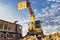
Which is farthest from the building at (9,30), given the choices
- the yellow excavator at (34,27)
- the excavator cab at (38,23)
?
the excavator cab at (38,23)

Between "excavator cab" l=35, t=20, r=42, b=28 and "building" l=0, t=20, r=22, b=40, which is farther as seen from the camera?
"excavator cab" l=35, t=20, r=42, b=28

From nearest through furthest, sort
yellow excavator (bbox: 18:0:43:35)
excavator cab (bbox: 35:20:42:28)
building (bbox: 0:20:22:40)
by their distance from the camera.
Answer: building (bbox: 0:20:22:40) → yellow excavator (bbox: 18:0:43:35) → excavator cab (bbox: 35:20:42:28)

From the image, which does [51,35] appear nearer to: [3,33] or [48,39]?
[48,39]

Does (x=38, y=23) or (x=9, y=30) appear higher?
(x=38, y=23)

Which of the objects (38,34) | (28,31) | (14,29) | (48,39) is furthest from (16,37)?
(48,39)

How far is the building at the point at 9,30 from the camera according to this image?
1703 centimetres

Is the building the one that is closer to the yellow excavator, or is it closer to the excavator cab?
the yellow excavator

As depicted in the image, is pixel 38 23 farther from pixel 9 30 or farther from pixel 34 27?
pixel 9 30

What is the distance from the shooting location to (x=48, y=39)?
55.0 ft

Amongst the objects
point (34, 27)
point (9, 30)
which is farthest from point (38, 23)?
point (9, 30)

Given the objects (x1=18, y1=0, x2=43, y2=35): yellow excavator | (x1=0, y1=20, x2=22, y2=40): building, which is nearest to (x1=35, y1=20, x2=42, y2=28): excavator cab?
(x1=18, y1=0, x2=43, y2=35): yellow excavator

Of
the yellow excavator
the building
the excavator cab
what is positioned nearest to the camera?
the building

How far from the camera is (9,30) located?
18.4 metres

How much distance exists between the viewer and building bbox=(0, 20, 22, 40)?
17.0 meters
